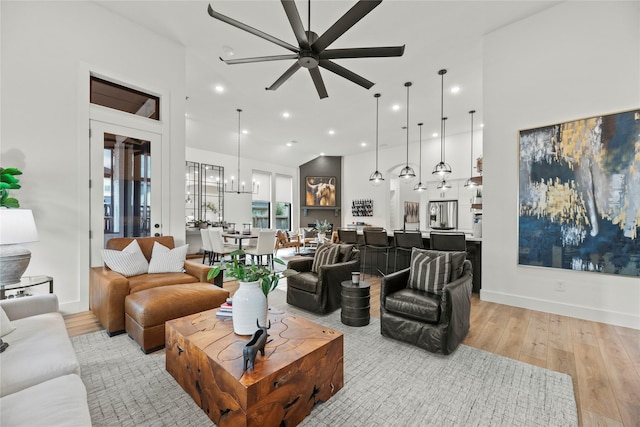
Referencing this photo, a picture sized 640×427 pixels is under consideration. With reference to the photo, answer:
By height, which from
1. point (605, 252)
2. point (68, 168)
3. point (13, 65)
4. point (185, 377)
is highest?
point (13, 65)

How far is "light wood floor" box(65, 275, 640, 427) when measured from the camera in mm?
1822

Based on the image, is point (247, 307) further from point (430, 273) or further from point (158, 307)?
point (430, 273)

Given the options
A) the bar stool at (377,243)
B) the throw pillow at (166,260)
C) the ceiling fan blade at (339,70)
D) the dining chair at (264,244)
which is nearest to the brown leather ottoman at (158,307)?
the throw pillow at (166,260)

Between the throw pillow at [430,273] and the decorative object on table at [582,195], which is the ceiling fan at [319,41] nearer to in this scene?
the throw pillow at [430,273]

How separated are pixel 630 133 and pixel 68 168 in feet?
21.6

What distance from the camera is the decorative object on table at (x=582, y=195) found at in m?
3.11

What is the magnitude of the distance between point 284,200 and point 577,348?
382 inches

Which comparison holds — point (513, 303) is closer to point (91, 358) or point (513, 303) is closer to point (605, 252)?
point (605, 252)

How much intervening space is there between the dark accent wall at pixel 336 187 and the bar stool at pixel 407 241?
19.8 feet

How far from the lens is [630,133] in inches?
122

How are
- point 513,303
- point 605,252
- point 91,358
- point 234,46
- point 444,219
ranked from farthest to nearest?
point 444,219 → point 234,46 → point 513,303 → point 605,252 → point 91,358

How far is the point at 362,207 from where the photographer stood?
10578 millimetres

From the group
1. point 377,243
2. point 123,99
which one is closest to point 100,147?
point 123,99

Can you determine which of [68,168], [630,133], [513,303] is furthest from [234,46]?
[513,303]
